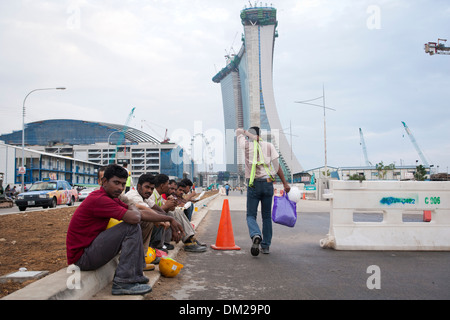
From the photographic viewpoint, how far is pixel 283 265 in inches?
203

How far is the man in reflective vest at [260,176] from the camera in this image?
19.7ft

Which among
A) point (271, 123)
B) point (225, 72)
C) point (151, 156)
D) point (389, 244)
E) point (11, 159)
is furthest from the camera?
point (225, 72)

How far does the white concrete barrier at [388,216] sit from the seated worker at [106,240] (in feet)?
12.6

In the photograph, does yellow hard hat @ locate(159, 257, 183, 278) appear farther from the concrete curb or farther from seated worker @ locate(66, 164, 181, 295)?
seated worker @ locate(66, 164, 181, 295)

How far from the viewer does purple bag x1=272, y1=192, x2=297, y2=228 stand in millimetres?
6199

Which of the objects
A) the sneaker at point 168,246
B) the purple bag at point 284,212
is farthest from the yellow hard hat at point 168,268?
the purple bag at point 284,212

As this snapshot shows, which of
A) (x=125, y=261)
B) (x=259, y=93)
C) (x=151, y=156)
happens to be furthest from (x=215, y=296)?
(x=151, y=156)

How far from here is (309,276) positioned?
445 cm

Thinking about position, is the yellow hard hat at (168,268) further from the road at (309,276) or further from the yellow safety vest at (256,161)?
the yellow safety vest at (256,161)

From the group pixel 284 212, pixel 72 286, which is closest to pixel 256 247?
pixel 284 212

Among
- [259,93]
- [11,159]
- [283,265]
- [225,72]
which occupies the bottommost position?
[283,265]

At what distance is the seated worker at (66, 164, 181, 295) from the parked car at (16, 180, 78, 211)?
17.0m
